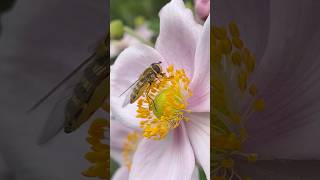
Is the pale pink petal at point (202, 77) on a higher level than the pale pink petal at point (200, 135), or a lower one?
higher

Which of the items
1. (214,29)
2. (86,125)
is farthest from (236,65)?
(86,125)

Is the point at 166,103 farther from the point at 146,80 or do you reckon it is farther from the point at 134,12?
the point at 134,12

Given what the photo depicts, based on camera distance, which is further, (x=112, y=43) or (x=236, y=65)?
(x=112, y=43)

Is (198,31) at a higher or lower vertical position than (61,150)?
higher

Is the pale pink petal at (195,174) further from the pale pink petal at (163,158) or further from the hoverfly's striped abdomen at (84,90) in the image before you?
the hoverfly's striped abdomen at (84,90)

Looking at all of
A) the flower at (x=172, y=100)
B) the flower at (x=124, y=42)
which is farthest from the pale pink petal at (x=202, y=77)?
the flower at (x=124, y=42)

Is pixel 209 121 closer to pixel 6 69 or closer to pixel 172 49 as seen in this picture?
pixel 172 49
